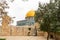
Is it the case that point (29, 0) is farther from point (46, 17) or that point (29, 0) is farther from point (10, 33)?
point (10, 33)

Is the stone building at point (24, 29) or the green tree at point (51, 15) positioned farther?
the stone building at point (24, 29)

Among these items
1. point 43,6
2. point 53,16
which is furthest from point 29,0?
point 53,16

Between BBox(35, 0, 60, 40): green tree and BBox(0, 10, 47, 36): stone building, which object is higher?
BBox(35, 0, 60, 40): green tree

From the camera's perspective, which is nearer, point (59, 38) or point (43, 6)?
point (43, 6)

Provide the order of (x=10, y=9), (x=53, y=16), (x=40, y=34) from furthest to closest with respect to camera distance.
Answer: (x=40, y=34), (x=10, y=9), (x=53, y=16)

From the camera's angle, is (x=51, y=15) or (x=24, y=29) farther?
(x=24, y=29)

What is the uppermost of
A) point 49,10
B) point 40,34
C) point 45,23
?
point 49,10

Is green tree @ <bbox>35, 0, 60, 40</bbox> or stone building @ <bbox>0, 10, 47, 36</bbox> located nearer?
green tree @ <bbox>35, 0, 60, 40</bbox>

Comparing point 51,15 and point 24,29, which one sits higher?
point 51,15

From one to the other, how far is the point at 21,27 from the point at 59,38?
4.66m

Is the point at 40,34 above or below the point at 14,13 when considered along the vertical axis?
below

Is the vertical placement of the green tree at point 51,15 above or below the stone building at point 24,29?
above

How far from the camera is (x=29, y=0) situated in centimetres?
971

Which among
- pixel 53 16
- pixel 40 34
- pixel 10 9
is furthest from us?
pixel 40 34
